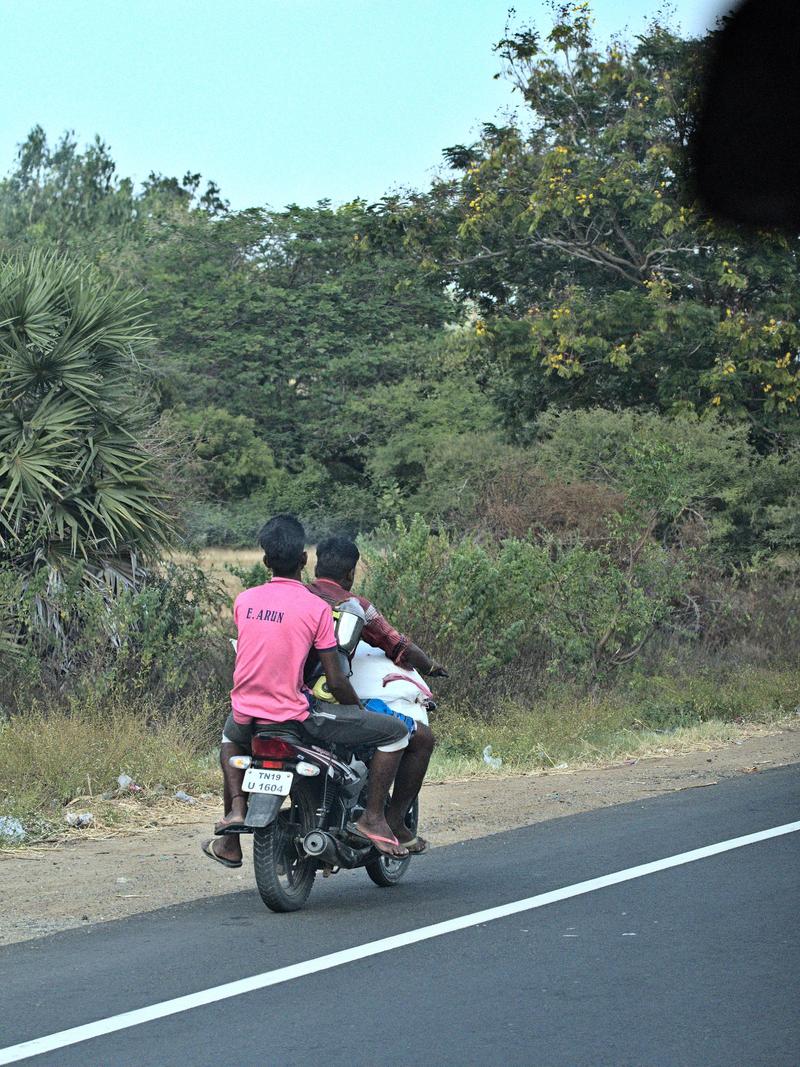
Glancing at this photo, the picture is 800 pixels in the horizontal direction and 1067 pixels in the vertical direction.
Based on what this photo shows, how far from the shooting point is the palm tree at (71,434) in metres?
13.7

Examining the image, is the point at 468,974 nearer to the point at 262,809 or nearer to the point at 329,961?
the point at 329,961

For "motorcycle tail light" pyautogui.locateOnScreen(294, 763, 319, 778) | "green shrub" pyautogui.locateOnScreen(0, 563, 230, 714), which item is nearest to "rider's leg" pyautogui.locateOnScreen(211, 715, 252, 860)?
"motorcycle tail light" pyautogui.locateOnScreen(294, 763, 319, 778)

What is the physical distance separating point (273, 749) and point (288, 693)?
279mm

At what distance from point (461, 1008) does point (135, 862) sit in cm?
366

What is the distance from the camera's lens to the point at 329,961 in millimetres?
6016

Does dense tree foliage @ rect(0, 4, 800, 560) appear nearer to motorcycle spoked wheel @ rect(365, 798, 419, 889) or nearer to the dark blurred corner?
the dark blurred corner

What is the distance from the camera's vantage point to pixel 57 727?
10859mm

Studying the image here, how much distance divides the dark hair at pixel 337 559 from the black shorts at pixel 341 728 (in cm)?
69

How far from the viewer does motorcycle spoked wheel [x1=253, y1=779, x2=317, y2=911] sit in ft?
22.1

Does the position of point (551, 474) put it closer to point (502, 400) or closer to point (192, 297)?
point (502, 400)

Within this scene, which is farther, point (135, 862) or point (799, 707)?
point (799, 707)

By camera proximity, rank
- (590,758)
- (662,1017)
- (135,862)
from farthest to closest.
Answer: (590,758) → (135,862) → (662,1017)

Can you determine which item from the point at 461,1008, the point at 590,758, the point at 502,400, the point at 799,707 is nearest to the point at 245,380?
the point at 502,400

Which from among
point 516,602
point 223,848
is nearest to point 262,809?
point 223,848
